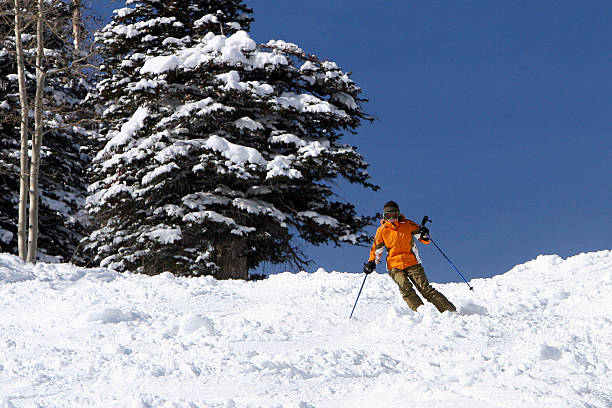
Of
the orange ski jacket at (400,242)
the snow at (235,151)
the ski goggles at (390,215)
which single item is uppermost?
the snow at (235,151)

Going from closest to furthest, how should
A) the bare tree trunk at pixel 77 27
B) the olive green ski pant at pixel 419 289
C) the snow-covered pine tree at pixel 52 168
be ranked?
the olive green ski pant at pixel 419 289 < the bare tree trunk at pixel 77 27 < the snow-covered pine tree at pixel 52 168

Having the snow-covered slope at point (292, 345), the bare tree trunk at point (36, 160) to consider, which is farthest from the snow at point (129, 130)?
the snow-covered slope at point (292, 345)

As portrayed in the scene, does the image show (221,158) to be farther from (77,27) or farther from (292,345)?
(292,345)

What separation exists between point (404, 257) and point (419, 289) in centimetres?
50

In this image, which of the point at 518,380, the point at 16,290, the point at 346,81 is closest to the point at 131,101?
the point at 346,81

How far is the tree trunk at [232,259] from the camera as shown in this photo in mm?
17080

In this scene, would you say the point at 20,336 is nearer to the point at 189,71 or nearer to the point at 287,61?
the point at 189,71

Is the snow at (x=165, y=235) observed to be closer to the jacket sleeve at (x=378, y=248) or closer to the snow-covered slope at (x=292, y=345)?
the snow-covered slope at (x=292, y=345)

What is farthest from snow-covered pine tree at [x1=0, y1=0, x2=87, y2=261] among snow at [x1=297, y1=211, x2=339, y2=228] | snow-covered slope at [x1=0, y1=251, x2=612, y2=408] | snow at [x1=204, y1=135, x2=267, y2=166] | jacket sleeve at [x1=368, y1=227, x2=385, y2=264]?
jacket sleeve at [x1=368, y1=227, x2=385, y2=264]

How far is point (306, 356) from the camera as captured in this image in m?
6.35

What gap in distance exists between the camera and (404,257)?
884cm

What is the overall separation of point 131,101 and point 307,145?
17.6ft

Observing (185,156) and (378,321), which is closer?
(378,321)

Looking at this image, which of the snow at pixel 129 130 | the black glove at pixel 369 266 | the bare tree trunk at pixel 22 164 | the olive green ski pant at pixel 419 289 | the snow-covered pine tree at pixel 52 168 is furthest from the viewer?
the snow-covered pine tree at pixel 52 168
